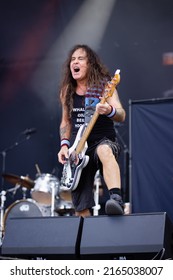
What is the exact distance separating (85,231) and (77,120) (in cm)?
137

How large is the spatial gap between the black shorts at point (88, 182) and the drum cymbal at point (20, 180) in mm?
3720

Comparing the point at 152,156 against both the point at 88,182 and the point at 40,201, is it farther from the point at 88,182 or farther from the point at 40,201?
the point at 40,201

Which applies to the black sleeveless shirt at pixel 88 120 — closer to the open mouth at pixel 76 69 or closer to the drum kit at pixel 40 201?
the open mouth at pixel 76 69

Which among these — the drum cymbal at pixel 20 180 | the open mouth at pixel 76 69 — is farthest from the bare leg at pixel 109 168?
the drum cymbal at pixel 20 180

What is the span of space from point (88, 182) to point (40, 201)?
4.25 m

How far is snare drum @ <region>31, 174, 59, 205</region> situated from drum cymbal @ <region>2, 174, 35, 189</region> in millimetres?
131

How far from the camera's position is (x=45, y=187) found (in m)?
8.01

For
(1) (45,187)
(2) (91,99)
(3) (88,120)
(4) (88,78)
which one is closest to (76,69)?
(4) (88,78)

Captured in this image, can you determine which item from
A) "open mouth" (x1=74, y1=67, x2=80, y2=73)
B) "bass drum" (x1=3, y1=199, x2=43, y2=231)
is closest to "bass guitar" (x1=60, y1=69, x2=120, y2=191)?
"open mouth" (x1=74, y1=67, x2=80, y2=73)

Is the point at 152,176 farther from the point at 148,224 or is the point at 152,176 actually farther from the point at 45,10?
the point at 45,10

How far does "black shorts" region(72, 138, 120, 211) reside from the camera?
13.5 ft

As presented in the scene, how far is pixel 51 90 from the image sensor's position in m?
9.30
